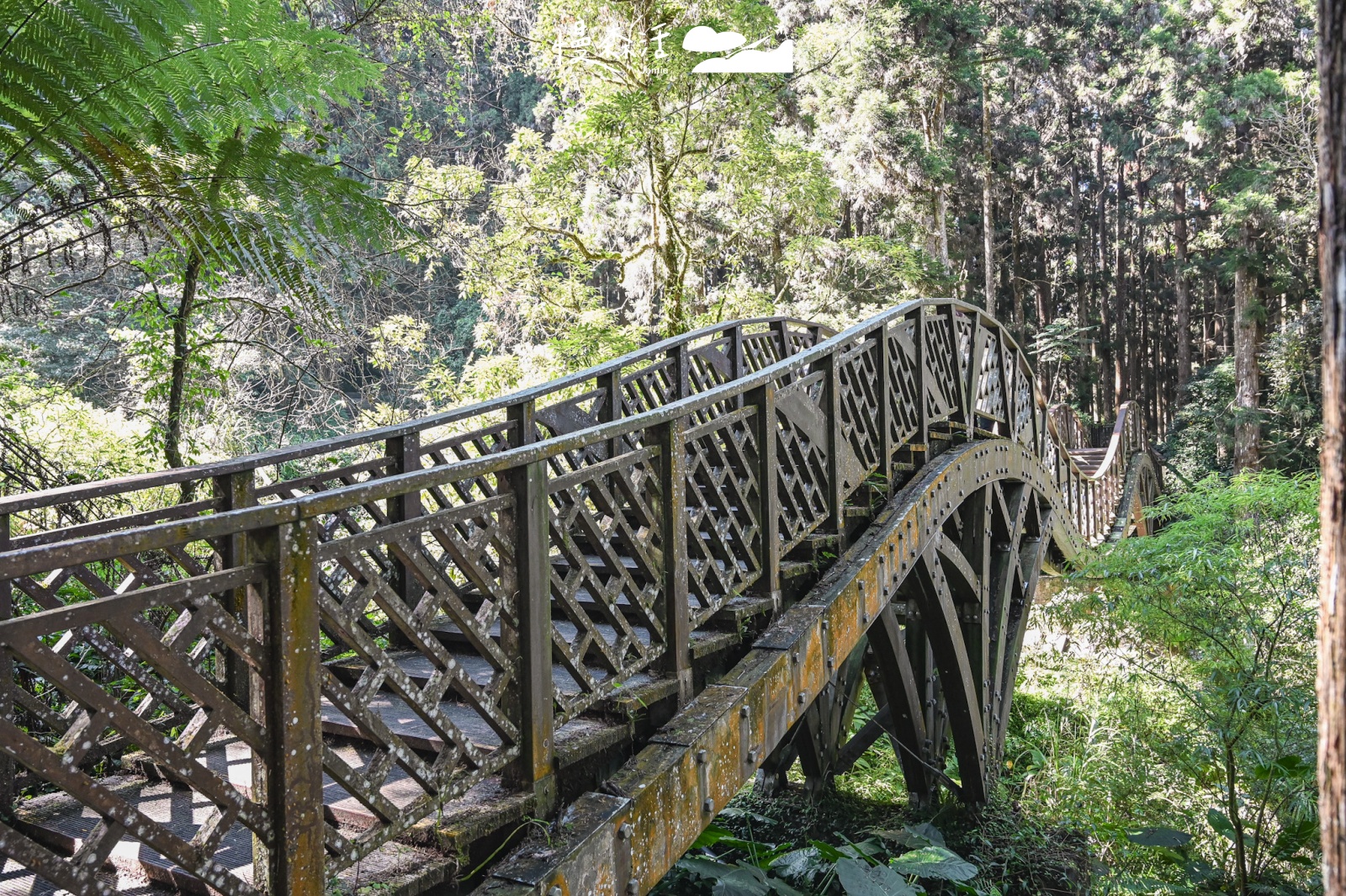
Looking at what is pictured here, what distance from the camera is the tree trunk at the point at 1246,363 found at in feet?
66.2

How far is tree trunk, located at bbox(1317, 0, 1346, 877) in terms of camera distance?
138 cm

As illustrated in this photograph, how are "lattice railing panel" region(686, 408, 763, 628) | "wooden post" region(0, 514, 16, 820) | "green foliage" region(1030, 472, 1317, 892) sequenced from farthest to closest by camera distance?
1. "green foliage" region(1030, 472, 1317, 892)
2. "lattice railing panel" region(686, 408, 763, 628)
3. "wooden post" region(0, 514, 16, 820)

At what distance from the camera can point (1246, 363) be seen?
67.6 feet

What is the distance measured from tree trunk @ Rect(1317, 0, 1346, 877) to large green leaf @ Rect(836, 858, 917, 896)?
371 centimetres

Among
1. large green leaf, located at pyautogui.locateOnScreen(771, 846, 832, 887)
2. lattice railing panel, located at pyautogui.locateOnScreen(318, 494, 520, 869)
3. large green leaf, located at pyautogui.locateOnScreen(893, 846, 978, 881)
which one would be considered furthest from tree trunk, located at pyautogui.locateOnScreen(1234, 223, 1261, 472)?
lattice railing panel, located at pyautogui.locateOnScreen(318, 494, 520, 869)

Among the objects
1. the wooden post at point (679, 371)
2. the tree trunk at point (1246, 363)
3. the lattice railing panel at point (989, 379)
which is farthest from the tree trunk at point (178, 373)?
the tree trunk at point (1246, 363)

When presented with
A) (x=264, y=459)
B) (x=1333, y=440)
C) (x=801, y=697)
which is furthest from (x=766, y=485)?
(x=1333, y=440)

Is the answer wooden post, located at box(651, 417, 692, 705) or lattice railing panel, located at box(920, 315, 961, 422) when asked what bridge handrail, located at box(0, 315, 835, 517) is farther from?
lattice railing panel, located at box(920, 315, 961, 422)

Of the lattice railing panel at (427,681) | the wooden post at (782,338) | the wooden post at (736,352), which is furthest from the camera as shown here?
the wooden post at (782,338)

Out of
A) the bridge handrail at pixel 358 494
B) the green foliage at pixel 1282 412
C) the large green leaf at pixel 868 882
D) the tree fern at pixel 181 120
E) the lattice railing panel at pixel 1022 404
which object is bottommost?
the green foliage at pixel 1282 412

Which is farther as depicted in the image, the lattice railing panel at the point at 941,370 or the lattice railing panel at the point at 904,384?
the lattice railing panel at the point at 941,370

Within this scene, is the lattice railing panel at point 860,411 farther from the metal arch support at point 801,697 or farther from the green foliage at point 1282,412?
the green foliage at point 1282,412

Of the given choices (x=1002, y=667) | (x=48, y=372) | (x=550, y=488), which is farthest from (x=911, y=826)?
(x=48, y=372)

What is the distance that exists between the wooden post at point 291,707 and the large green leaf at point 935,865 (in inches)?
163
